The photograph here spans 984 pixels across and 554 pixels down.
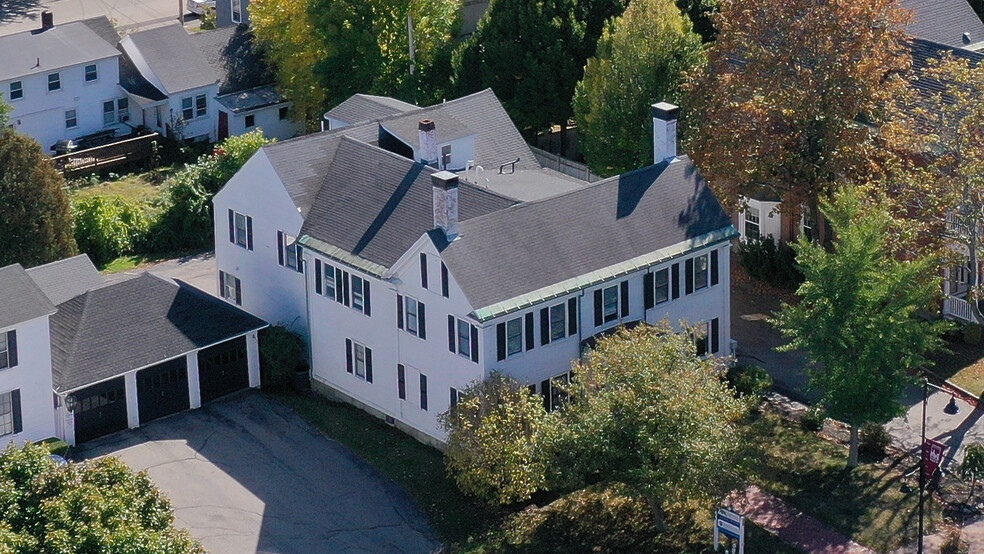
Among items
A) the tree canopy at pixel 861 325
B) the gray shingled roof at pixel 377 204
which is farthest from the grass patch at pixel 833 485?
the gray shingled roof at pixel 377 204

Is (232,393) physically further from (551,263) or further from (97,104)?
(97,104)

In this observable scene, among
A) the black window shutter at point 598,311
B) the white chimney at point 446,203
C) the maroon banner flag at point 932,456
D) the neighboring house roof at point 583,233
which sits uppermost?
the white chimney at point 446,203

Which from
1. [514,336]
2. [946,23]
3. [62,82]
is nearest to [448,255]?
[514,336]

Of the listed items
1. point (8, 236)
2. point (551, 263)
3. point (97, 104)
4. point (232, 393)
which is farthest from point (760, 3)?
point (97, 104)

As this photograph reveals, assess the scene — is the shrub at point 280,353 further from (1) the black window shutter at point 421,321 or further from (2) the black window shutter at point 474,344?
(2) the black window shutter at point 474,344

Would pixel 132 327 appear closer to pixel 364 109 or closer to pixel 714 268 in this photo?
pixel 364 109

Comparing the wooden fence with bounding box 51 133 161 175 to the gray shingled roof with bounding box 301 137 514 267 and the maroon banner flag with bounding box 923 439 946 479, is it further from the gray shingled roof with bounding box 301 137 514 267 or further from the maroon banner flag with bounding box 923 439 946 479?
the maroon banner flag with bounding box 923 439 946 479
